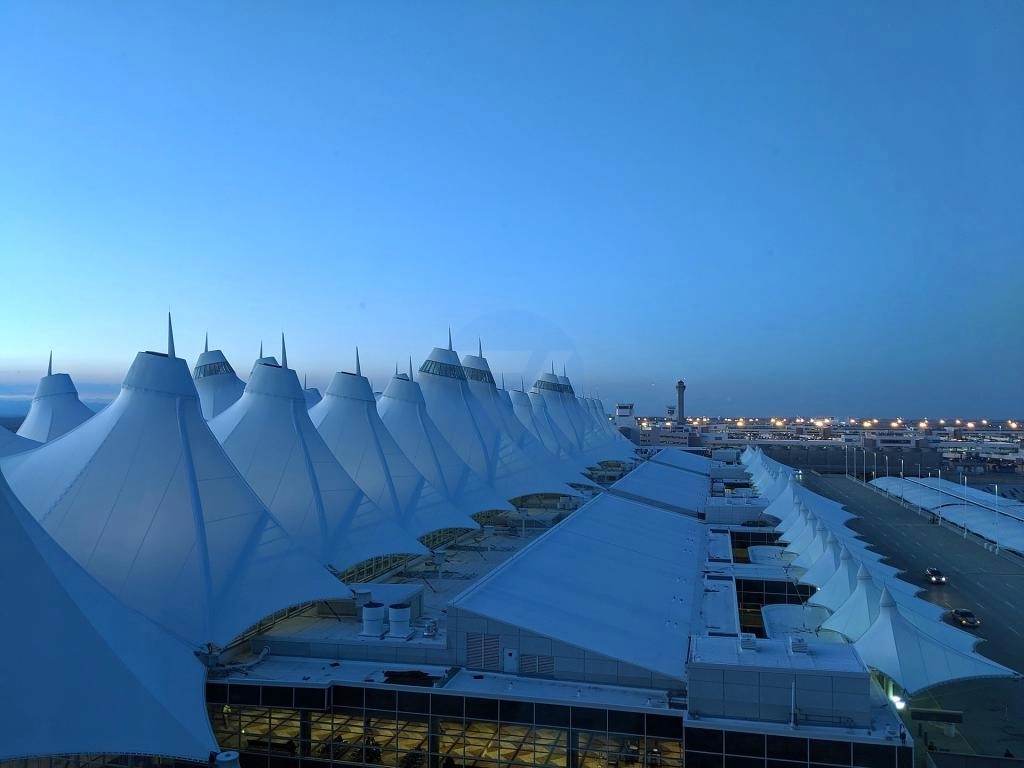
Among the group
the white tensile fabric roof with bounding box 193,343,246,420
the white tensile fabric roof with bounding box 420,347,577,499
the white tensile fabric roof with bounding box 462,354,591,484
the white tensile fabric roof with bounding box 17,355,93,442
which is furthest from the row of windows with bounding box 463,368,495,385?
the white tensile fabric roof with bounding box 17,355,93,442

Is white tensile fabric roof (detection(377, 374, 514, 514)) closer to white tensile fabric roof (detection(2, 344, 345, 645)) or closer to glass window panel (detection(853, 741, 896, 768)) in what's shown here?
white tensile fabric roof (detection(2, 344, 345, 645))

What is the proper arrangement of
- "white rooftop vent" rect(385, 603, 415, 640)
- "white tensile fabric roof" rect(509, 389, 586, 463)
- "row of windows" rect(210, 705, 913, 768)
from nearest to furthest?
"row of windows" rect(210, 705, 913, 768)
"white rooftop vent" rect(385, 603, 415, 640)
"white tensile fabric roof" rect(509, 389, 586, 463)

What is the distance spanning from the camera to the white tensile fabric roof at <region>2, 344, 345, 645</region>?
727 inches

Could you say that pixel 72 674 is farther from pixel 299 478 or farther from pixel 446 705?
pixel 299 478

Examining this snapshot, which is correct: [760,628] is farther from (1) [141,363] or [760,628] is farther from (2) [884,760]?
(1) [141,363]

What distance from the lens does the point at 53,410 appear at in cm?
4291

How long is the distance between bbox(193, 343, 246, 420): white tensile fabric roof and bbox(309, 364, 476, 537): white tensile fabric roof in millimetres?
9743

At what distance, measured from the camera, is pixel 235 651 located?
1956 centimetres

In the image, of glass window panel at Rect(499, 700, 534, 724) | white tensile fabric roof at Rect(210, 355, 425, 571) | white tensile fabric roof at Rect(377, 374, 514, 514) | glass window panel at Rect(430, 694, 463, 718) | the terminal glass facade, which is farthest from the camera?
white tensile fabric roof at Rect(377, 374, 514, 514)

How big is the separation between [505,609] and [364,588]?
6177mm

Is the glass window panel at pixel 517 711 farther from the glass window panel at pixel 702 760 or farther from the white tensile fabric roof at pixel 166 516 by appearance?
the white tensile fabric roof at pixel 166 516

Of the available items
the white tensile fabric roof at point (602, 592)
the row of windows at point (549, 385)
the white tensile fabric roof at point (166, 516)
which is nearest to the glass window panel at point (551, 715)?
the white tensile fabric roof at point (602, 592)

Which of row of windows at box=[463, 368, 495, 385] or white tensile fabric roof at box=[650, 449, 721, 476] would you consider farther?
white tensile fabric roof at box=[650, 449, 721, 476]

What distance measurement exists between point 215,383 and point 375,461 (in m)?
16.0
